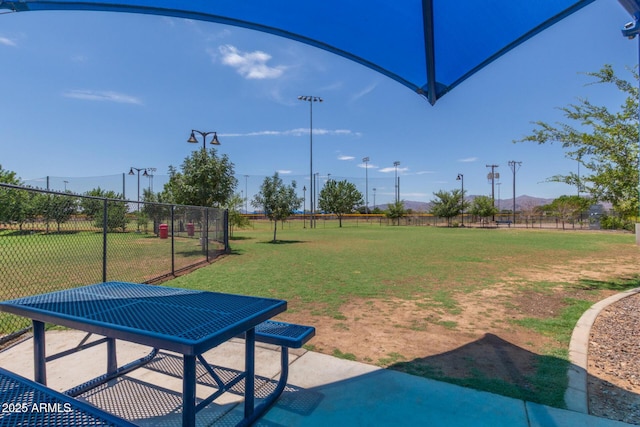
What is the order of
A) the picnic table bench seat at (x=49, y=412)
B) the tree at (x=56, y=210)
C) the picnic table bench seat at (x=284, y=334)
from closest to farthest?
the picnic table bench seat at (x=49, y=412) < the picnic table bench seat at (x=284, y=334) < the tree at (x=56, y=210)

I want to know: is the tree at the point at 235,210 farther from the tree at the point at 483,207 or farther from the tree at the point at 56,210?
the tree at the point at 483,207

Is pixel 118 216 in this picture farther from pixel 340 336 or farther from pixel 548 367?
pixel 548 367

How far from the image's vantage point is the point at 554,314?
5.62 meters

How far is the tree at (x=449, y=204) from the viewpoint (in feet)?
158

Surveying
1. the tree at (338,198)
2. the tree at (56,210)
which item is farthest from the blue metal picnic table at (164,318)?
the tree at (338,198)

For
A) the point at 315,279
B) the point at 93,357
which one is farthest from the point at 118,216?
the point at 93,357

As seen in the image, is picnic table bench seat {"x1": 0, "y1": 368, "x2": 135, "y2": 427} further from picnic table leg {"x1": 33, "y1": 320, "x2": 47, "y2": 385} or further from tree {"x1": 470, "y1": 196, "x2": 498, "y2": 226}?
tree {"x1": 470, "y1": 196, "x2": 498, "y2": 226}

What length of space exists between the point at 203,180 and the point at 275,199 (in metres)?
7.32

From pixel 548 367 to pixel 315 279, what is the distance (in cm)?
576

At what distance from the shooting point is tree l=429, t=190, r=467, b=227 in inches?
1893

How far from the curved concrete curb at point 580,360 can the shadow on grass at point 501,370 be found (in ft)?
0.20

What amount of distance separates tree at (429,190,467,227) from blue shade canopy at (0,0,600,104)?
4719 cm

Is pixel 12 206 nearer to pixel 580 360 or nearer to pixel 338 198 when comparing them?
pixel 580 360

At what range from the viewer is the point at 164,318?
2303 millimetres
